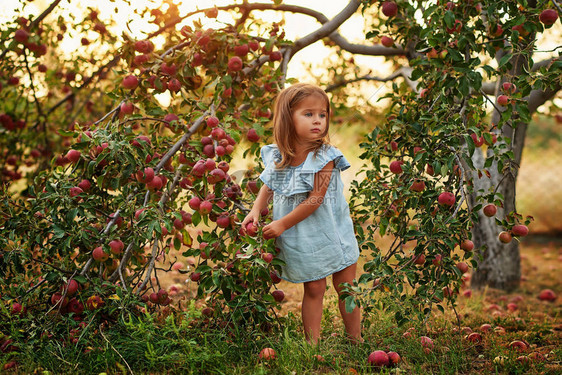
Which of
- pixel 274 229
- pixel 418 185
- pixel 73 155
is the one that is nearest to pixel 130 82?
pixel 73 155

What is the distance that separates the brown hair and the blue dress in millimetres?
39

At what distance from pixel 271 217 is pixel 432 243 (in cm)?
68

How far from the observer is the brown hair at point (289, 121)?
2049 mm

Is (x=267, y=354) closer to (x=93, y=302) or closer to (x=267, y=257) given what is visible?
(x=267, y=257)

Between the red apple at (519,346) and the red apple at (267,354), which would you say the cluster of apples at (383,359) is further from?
the red apple at (519,346)

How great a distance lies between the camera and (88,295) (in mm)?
2152

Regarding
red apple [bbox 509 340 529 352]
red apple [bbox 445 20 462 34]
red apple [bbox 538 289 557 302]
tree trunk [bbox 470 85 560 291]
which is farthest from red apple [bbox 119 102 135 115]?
red apple [bbox 538 289 557 302]

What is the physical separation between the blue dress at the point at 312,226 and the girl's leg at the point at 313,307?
0.18 ft

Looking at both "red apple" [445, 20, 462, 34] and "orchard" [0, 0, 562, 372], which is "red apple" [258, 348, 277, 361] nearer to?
"orchard" [0, 0, 562, 372]

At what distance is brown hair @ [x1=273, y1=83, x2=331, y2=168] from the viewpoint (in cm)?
205

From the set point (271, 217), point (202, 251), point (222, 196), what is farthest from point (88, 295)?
point (271, 217)

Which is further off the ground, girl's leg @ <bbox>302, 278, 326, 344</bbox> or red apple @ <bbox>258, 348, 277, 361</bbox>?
girl's leg @ <bbox>302, 278, 326, 344</bbox>

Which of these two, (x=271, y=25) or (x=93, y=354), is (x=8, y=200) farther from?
(x=271, y=25)

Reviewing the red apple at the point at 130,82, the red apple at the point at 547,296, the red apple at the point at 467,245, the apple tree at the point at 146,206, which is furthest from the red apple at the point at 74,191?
the red apple at the point at 547,296
